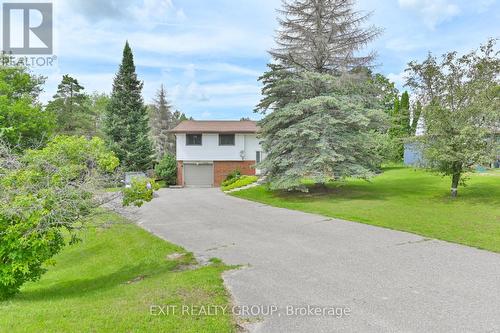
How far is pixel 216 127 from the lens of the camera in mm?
29094

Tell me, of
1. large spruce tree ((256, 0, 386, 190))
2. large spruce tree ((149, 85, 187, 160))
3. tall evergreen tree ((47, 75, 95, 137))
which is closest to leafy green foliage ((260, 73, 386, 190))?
large spruce tree ((256, 0, 386, 190))

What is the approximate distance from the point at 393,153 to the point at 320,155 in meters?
15.9

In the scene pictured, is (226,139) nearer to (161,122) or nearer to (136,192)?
(161,122)

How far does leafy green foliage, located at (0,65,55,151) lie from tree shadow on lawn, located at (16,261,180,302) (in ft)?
57.4

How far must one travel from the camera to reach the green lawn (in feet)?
30.7

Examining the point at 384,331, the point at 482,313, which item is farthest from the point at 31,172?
the point at 482,313

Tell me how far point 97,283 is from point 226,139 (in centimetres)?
2213

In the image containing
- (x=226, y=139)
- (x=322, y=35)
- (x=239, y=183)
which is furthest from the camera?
(x=226, y=139)

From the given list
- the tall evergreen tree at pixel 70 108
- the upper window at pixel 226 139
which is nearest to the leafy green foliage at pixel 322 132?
the upper window at pixel 226 139

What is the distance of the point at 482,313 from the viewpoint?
14.5ft

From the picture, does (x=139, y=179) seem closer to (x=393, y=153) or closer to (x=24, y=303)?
(x=24, y=303)

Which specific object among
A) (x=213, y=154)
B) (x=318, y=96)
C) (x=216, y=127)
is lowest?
(x=213, y=154)

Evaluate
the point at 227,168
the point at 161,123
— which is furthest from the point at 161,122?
the point at 227,168

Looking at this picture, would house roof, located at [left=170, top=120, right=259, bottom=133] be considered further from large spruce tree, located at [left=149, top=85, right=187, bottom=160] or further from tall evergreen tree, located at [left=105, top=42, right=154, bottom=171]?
large spruce tree, located at [left=149, top=85, right=187, bottom=160]
